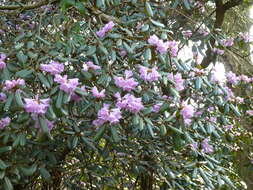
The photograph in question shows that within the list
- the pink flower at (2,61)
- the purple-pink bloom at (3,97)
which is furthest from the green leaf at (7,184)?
the pink flower at (2,61)

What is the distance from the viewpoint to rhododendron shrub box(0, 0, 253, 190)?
1.89 meters

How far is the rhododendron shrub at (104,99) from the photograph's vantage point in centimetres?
189

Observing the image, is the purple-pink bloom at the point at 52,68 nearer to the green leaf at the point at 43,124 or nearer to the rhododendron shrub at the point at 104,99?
the rhododendron shrub at the point at 104,99

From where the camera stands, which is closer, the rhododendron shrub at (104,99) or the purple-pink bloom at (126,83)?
the rhododendron shrub at (104,99)

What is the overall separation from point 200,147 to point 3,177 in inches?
60.8

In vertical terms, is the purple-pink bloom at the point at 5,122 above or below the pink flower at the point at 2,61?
below

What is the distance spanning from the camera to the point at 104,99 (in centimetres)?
205

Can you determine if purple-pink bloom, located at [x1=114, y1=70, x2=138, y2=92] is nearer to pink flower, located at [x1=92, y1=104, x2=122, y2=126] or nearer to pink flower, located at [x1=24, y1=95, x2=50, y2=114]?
pink flower, located at [x1=92, y1=104, x2=122, y2=126]

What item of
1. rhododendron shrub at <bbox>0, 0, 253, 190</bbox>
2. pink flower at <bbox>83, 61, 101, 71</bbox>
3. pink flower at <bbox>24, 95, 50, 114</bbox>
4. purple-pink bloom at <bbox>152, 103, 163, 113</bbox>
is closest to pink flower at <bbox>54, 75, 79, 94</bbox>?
rhododendron shrub at <bbox>0, 0, 253, 190</bbox>

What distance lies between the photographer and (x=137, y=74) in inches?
88.0

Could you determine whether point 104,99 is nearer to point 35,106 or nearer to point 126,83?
point 126,83

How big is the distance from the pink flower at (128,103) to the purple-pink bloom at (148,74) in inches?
7.1

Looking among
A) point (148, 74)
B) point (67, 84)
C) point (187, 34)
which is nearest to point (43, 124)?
point (67, 84)

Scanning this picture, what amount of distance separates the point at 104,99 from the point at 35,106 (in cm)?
47
